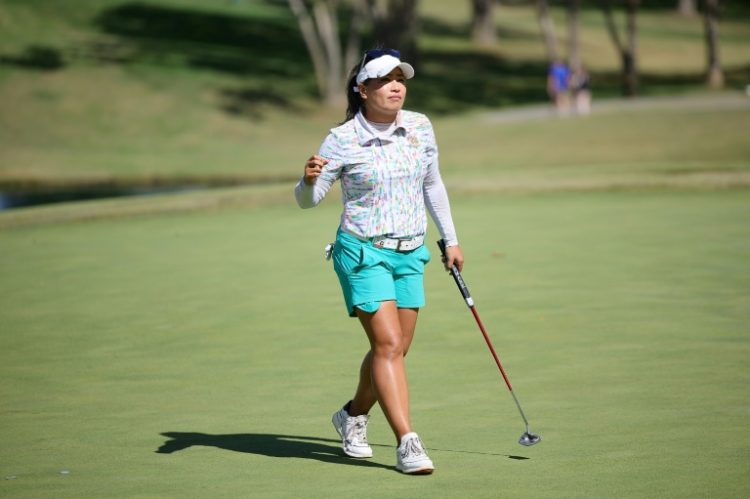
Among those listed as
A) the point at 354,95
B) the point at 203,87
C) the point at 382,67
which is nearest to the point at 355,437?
the point at 354,95

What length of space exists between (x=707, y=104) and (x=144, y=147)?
52.6ft

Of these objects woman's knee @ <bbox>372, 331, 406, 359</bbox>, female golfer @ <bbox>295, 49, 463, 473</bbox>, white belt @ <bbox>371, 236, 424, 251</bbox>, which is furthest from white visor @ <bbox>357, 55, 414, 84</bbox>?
woman's knee @ <bbox>372, 331, 406, 359</bbox>

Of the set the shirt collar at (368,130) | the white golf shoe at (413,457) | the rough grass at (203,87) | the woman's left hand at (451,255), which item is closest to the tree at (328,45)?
the rough grass at (203,87)

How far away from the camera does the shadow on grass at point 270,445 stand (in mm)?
7168

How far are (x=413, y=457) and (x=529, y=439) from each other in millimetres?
682


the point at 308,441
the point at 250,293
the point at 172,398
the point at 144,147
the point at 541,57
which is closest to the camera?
the point at 308,441

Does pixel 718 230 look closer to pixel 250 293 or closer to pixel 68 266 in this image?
pixel 250 293

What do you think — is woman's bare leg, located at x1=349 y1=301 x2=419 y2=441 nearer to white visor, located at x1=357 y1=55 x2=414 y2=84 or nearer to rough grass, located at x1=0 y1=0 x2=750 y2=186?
white visor, located at x1=357 y1=55 x2=414 y2=84

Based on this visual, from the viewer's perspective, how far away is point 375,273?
6766 mm

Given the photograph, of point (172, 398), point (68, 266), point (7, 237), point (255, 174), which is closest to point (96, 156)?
point (255, 174)

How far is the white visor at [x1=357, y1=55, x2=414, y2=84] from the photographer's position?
22.2 ft

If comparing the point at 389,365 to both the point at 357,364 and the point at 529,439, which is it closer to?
the point at 529,439

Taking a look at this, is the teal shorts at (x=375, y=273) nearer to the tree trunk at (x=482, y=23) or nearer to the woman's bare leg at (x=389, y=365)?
the woman's bare leg at (x=389, y=365)

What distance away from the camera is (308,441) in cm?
751
